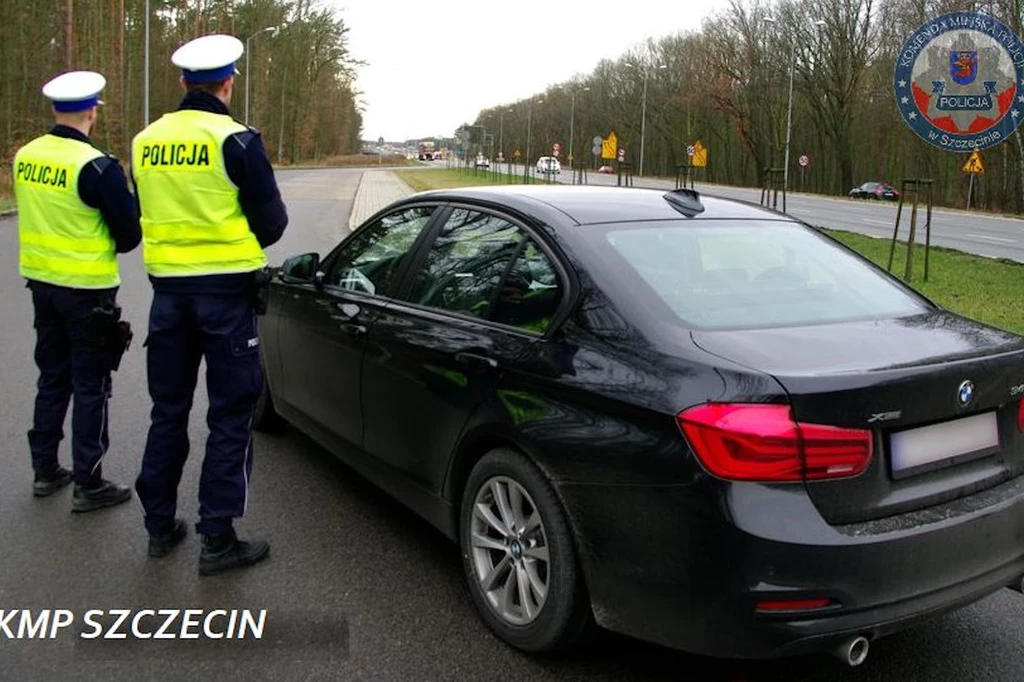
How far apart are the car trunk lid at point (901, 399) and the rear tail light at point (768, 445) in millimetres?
35

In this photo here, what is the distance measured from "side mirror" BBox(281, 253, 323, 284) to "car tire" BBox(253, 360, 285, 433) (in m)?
0.83

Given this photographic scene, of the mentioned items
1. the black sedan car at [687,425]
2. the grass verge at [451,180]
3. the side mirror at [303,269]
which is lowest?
the black sedan car at [687,425]

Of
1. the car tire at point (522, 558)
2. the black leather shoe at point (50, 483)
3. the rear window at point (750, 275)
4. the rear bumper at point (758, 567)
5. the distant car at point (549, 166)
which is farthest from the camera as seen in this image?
the distant car at point (549, 166)

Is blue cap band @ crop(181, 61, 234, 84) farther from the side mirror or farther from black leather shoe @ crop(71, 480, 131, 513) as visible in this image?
black leather shoe @ crop(71, 480, 131, 513)

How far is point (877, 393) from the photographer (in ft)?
8.48

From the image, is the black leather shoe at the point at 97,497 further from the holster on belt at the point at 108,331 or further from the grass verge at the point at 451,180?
the grass verge at the point at 451,180

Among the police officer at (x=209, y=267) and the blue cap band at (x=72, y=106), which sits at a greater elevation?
the blue cap band at (x=72, y=106)

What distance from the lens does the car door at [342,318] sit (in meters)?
4.16

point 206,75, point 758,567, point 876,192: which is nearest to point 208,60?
point 206,75

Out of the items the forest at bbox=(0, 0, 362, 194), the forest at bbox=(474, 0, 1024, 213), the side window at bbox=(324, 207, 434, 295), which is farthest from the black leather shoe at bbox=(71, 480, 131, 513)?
the forest at bbox=(474, 0, 1024, 213)

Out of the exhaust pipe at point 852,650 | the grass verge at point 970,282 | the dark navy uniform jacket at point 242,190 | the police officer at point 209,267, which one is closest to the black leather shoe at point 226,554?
the police officer at point 209,267

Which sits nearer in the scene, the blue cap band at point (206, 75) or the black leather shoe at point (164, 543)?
the blue cap band at point (206, 75)

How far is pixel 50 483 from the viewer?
4.52m

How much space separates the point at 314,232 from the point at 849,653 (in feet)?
62.6
